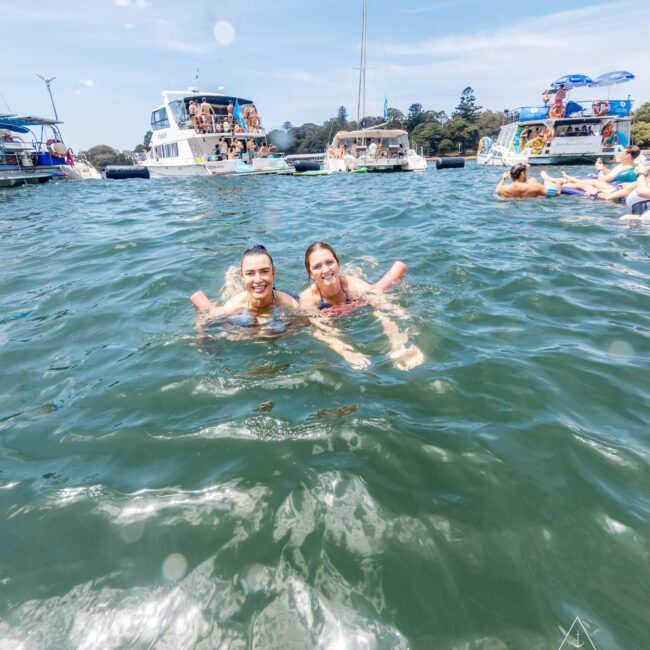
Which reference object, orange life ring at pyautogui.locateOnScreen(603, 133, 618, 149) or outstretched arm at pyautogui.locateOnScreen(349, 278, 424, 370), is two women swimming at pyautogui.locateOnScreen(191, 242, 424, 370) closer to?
outstretched arm at pyautogui.locateOnScreen(349, 278, 424, 370)

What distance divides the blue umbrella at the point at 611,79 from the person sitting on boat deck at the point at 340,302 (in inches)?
1229

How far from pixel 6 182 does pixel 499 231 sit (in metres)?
22.9

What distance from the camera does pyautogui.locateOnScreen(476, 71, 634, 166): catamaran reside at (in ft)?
82.9

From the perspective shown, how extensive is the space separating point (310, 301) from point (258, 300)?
56 centimetres

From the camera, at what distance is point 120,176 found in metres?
27.2

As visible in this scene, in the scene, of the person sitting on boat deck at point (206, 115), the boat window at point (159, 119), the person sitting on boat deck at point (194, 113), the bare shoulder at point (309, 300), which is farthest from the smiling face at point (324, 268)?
the boat window at point (159, 119)

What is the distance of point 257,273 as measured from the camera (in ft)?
11.8

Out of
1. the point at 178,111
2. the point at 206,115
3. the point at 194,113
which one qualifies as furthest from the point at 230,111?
the point at 178,111

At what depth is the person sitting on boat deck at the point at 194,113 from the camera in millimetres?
23875

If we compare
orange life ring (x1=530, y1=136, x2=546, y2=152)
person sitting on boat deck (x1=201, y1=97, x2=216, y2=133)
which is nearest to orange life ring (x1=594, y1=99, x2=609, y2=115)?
orange life ring (x1=530, y1=136, x2=546, y2=152)

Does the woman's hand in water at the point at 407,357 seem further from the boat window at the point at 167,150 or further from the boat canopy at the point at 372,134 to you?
the boat canopy at the point at 372,134

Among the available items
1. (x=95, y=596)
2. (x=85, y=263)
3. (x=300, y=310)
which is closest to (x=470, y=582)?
(x=95, y=596)

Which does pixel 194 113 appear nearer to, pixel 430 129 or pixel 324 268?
pixel 324 268

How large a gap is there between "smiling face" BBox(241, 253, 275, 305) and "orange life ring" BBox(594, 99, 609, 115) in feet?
104
